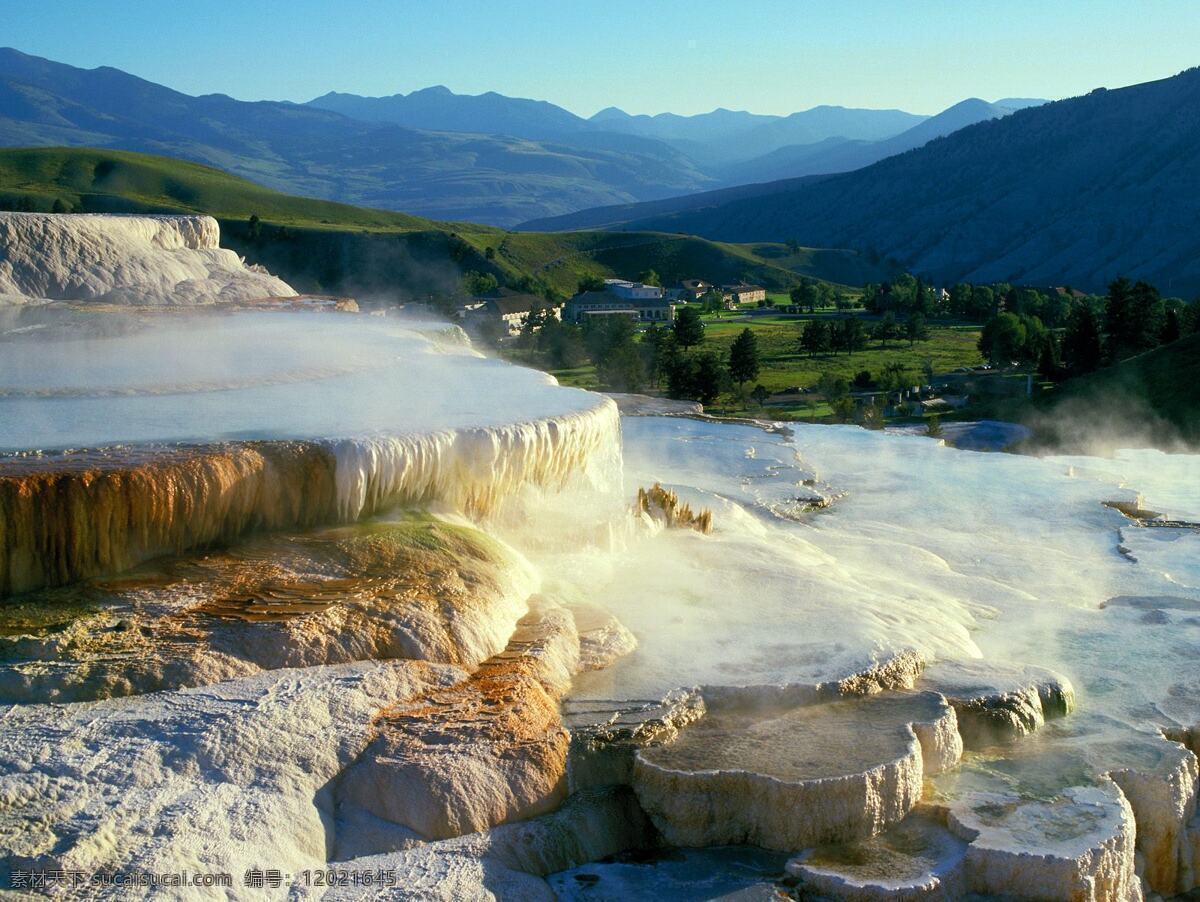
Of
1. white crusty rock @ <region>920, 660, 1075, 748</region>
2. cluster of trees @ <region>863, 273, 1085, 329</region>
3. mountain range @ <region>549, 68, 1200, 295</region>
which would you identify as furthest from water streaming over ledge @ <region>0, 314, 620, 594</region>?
mountain range @ <region>549, 68, 1200, 295</region>

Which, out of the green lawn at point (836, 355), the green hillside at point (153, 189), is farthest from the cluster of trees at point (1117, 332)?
the green hillside at point (153, 189)

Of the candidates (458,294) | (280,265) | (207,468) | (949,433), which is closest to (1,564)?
(207,468)

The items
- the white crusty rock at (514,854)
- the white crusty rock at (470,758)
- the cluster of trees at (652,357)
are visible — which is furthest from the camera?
the cluster of trees at (652,357)

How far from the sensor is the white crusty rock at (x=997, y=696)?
398 inches

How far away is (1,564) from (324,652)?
244 cm

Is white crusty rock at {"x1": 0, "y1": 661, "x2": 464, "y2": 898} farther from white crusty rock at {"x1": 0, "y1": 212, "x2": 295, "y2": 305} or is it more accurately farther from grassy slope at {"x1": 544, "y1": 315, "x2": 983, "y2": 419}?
grassy slope at {"x1": 544, "y1": 315, "x2": 983, "y2": 419}

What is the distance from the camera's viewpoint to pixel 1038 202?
431ft

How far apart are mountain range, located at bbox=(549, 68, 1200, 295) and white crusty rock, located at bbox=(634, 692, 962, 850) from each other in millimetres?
94796

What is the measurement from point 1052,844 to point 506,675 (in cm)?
403

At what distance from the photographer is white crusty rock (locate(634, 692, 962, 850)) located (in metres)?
8.80

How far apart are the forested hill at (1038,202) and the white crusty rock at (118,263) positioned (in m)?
88.0

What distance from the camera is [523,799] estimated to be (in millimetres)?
8734

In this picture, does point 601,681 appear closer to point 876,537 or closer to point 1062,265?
point 876,537

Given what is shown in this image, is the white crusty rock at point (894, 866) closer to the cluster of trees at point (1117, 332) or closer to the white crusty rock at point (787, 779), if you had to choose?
the white crusty rock at point (787, 779)
